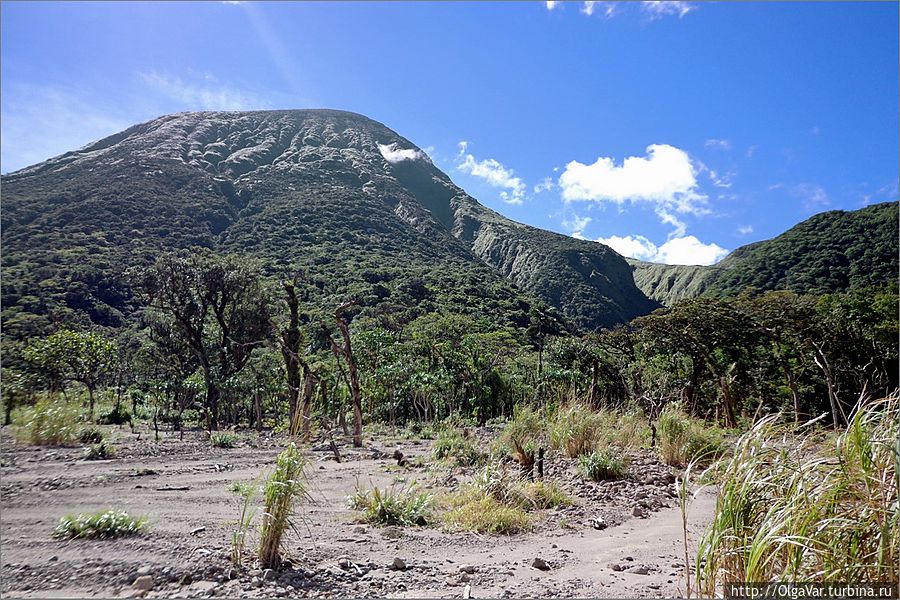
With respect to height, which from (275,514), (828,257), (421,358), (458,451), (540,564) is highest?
(828,257)

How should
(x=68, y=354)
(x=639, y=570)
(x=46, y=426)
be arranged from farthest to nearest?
(x=68, y=354) < (x=46, y=426) < (x=639, y=570)

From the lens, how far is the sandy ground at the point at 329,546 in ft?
9.80

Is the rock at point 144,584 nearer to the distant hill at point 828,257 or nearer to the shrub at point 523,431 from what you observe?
Result: the shrub at point 523,431

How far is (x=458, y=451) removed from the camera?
846 cm

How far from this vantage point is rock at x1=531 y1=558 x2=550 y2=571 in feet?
11.8

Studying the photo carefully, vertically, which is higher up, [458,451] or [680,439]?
[680,439]

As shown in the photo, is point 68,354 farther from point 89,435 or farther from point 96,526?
point 96,526

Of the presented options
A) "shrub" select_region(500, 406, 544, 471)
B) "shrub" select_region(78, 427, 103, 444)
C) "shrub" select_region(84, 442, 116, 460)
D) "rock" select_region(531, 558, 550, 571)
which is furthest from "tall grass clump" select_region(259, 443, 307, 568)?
"shrub" select_region(78, 427, 103, 444)

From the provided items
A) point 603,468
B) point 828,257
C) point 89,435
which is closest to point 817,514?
point 603,468

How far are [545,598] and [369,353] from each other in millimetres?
24777

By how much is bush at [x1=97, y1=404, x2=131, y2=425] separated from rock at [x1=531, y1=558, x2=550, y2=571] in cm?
2007

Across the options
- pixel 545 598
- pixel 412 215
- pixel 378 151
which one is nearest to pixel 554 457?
pixel 545 598

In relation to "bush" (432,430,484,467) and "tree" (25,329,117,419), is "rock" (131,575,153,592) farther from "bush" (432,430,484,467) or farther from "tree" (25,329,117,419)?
"tree" (25,329,117,419)

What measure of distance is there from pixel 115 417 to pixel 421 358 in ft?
50.6
